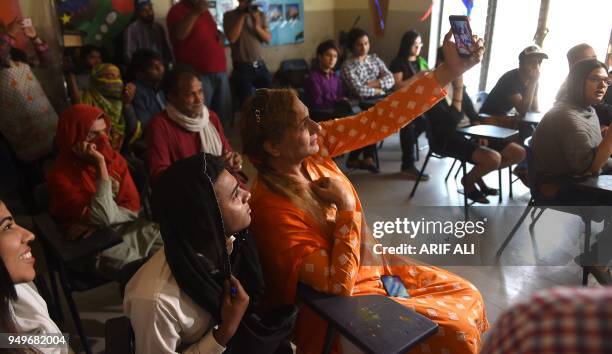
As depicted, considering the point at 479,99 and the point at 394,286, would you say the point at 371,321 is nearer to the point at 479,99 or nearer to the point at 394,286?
the point at 394,286

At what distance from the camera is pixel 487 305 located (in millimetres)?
2162

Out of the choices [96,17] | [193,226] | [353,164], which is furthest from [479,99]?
[96,17]

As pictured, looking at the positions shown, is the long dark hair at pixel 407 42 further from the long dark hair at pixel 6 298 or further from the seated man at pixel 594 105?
the long dark hair at pixel 6 298

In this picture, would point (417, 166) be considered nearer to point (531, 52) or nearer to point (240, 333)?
point (531, 52)

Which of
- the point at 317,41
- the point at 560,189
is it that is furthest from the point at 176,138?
the point at 317,41

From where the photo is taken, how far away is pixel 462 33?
1441mm

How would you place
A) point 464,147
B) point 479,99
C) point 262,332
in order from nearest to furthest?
point 262,332 → point 464,147 → point 479,99

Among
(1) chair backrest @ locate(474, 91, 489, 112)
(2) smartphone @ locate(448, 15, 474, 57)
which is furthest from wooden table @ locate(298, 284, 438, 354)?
(1) chair backrest @ locate(474, 91, 489, 112)

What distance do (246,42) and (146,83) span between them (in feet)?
5.15

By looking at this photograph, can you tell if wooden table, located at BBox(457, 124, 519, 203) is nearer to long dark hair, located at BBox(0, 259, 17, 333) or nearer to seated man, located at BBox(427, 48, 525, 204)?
seated man, located at BBox(427, 48, 525, 204)

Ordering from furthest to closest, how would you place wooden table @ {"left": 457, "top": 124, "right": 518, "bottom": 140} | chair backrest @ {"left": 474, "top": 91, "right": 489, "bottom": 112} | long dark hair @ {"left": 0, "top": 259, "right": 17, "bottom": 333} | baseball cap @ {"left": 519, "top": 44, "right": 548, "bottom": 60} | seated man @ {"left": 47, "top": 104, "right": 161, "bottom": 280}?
1. chair backrest @ {"left": 474, "top": 91, "right": 489, "bottom": 112}
2. wooden table @ {"left": 457, "top": 124, "right": 518, "bottom": 140}
3. baseball cap @ {"left": 519, "top": 44, "right": 548, "bottom": 60}
4. seated man @ {"left": 47, "top": 104, "right": 161, "bottom": 280}
5. long dark hair @ {"left": 0, "top": 259, "right": 17, "bottom": 333}

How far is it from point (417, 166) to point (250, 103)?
2979 mm

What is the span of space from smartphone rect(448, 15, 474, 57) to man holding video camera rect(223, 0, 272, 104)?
10.1 feet

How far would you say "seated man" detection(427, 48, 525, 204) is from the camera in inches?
123
